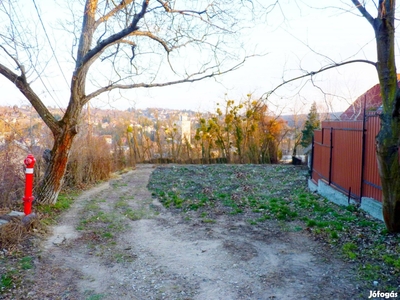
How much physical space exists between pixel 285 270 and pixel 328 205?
3877 mm

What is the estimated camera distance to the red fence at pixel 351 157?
21.9 ft

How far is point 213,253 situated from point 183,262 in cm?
48

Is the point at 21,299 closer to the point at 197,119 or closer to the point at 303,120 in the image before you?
the point at 197,119

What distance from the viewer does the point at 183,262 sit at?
4.68m

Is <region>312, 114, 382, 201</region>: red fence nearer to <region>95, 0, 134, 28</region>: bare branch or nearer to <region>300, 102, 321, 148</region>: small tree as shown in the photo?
<region>95, 0, 134, 28</region>: bare branch

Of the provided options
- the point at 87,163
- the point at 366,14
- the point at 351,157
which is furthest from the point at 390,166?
the point at 87,163

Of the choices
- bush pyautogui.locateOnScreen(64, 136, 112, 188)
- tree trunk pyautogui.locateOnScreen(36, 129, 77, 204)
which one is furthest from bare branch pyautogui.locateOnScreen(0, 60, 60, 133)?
bush pyautogui.locateOnScreen(64, 136, 112, 188)

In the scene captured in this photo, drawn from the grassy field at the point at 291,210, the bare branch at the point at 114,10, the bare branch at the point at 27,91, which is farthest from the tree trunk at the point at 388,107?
the bare branch at the point at 27,91

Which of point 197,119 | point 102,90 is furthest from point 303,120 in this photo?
point 102,90

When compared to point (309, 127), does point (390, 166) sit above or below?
below

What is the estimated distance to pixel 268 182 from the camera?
12.1 m

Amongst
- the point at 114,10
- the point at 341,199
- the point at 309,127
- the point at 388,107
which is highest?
the point at 114,10

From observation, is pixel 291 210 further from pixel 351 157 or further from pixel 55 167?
pixel 55 167

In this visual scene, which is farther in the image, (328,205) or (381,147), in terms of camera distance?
(328,205)
